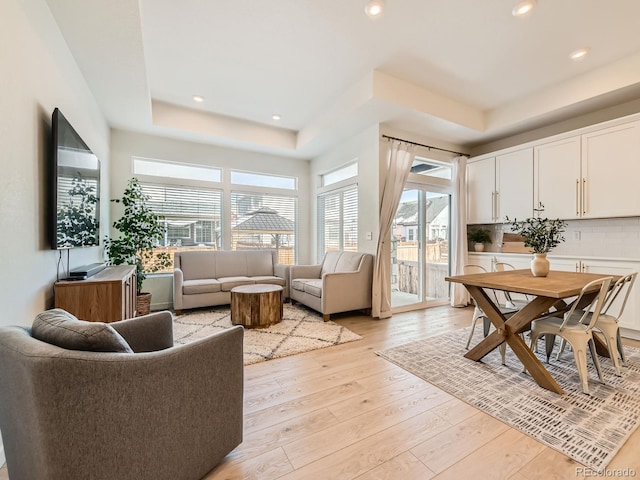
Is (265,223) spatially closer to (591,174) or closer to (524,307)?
(524,307)

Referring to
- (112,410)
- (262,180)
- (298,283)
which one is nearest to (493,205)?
(298,283)

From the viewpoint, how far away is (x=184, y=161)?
4.76 m

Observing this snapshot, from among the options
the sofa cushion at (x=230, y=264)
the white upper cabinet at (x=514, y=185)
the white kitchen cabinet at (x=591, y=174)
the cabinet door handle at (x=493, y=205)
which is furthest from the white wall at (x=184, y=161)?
the white kitchen cabinet at (x=591, y=174)

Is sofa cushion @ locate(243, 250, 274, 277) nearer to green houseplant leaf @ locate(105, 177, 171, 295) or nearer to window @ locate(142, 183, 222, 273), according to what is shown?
window @ locate(142, 183, 222, 273)

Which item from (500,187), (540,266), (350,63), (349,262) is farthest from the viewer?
(500,187)

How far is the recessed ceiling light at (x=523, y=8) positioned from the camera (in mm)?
2250

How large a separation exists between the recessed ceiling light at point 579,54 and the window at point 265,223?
439 centimetres

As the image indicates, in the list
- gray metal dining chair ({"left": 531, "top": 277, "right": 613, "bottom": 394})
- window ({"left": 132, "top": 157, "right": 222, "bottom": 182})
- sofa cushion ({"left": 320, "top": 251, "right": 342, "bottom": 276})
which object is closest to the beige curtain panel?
sofa cushion ({"left": 320, "top": 251, "right": 342, "bottom": 276})

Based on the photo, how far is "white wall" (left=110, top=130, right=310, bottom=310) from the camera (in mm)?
4312

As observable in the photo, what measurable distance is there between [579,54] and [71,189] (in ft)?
16.6

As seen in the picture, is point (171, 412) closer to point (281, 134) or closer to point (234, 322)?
point (234, 322)

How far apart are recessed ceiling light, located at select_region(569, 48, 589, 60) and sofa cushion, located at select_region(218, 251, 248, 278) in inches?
199

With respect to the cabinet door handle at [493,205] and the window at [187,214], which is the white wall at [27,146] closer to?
the window at [187,214]

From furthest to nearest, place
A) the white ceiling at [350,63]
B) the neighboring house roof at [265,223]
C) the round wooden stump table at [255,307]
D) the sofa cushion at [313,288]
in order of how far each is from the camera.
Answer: the neighboring house roof at [265,223] → the sofa cushion at [313,288] → the round wooden stump table at [255,307] → the white ceiling at [350,63]
